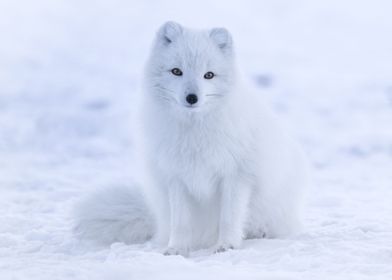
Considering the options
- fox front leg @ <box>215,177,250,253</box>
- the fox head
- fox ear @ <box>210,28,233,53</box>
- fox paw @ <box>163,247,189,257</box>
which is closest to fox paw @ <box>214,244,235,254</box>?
fox front leg @ <box>215,177,250,253</box>

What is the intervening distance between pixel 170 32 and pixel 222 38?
0.29 m

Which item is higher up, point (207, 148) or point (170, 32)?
point (170, 32)

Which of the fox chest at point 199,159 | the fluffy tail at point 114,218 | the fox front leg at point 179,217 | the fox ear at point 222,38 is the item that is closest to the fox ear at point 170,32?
the fox ear at point 222,38

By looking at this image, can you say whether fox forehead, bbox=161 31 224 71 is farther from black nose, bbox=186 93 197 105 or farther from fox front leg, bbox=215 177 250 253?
fox front leg, bbox=215 177 250 253

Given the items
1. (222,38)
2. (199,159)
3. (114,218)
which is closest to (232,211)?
(199,159)

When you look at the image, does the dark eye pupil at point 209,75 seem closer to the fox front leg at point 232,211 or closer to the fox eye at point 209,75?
the fox eye at point 209,75

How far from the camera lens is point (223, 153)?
12.1ft

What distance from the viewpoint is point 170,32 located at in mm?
3721

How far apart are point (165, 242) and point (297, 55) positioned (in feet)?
29.3

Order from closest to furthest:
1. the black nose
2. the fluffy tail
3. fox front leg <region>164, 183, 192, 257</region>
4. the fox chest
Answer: the black nose < the fox chest < fox front leg <region>164, 183, 192, 257</region> < the fluffy tail

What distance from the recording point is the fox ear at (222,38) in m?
3.75

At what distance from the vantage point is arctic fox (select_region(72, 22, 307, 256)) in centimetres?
362

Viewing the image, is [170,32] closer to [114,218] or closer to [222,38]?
[222,38]

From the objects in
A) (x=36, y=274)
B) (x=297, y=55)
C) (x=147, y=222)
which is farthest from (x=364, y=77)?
(x=36, y=274)
